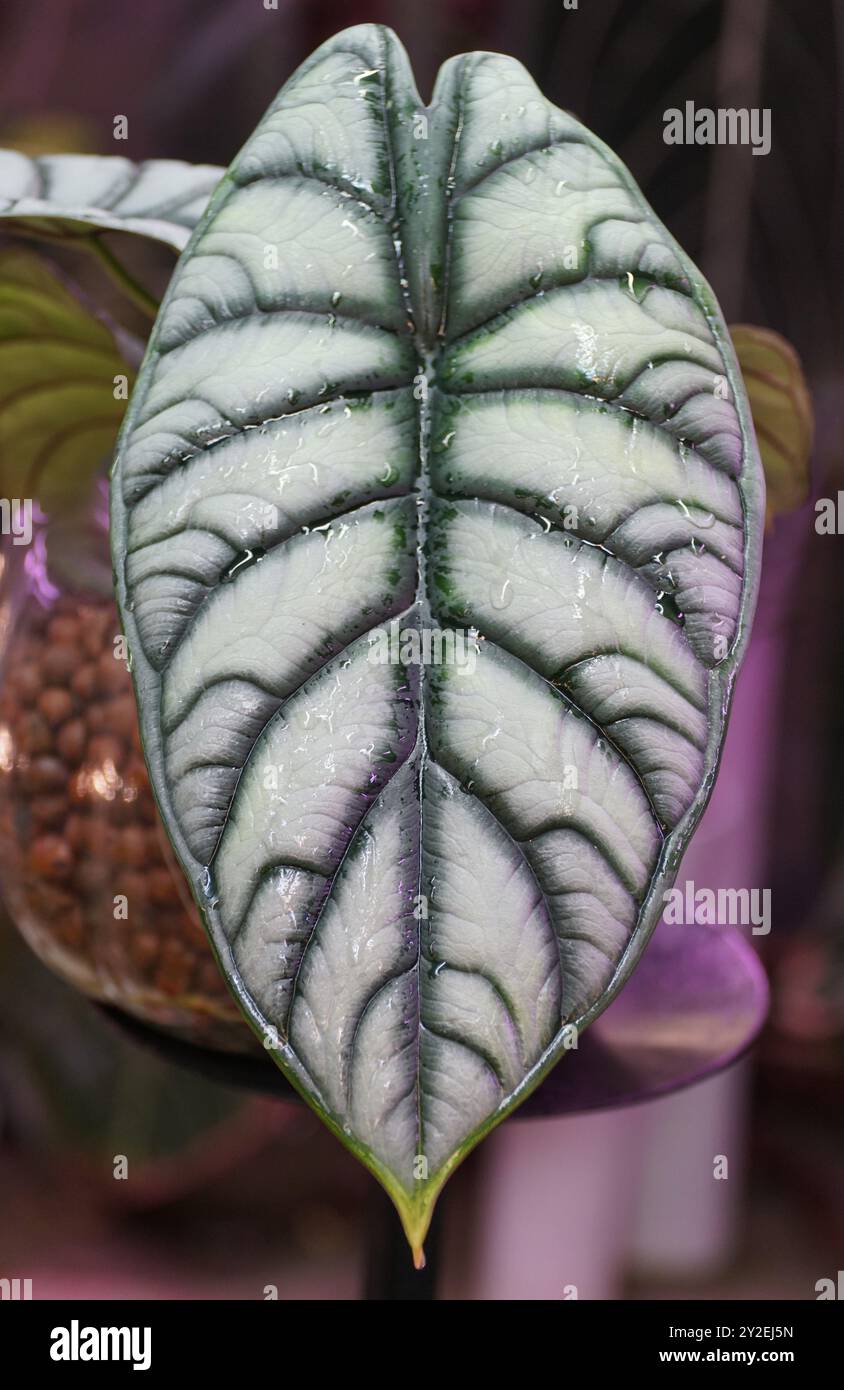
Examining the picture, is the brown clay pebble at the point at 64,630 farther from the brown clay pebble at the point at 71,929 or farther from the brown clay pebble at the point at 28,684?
the brown clay pebble at the point at 71,929

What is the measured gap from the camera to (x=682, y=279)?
34 centimetres

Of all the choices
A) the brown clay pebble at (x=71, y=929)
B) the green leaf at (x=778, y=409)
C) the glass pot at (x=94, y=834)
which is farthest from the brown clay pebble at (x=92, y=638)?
the green leaf at (x=778, y=409)

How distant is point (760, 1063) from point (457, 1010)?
122 centimetres

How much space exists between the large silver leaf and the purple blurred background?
878mm

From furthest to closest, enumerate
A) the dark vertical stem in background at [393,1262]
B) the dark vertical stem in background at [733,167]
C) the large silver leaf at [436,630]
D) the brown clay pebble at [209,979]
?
the dark vertical stem in background at [733,167] → the dark vertical stem in background at [393,1262] → the brown clay pebble at [209,979] → the large silver leaf at [436,630]

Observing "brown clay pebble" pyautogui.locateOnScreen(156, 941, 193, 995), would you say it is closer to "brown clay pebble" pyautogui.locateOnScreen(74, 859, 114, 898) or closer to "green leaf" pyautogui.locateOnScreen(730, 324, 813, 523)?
"brown clay pebble" pyautogui.locateOnScreen(74, 859, 114, 898)

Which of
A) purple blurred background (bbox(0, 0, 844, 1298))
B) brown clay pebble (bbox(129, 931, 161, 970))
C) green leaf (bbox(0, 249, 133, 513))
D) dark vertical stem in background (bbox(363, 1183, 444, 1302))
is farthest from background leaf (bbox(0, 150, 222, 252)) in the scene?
purple blurred background (bbox(0, 0, 844, 1298))

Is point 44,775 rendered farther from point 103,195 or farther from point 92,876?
point 103,195

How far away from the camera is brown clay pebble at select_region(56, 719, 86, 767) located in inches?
18.9

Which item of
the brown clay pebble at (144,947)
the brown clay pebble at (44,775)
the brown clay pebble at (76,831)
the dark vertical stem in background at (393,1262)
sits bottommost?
the dark vertical stem in background at (393,1262)

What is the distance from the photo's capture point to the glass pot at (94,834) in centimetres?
47

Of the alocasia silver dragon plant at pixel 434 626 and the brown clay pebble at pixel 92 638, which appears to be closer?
the alocasia silver dragon plant at pixel 434 626

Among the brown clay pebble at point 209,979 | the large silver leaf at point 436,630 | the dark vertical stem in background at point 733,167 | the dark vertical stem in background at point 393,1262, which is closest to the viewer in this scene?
the large silver leaf at point 436,630
